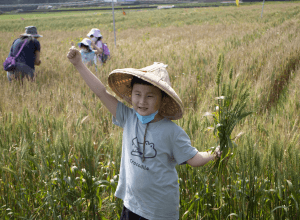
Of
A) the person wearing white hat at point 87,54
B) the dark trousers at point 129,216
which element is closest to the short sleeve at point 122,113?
the dark trousers at point 129,216

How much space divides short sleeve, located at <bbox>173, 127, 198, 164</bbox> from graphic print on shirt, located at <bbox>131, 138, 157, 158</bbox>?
11 centimetres

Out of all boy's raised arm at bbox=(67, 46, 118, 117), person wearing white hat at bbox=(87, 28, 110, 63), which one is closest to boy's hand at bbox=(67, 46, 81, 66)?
boy's raised arm at bbox=(67, 46, 118, 117)

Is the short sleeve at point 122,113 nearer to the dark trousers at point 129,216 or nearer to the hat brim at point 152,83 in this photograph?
the hat brim at point 152,83

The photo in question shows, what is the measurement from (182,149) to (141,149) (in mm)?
209

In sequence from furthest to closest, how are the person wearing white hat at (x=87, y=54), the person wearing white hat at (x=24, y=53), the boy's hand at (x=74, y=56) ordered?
1. the person wearing white hat at (x=87, y=54)
2. the person wearing white hat at (x=24, y=53)
3. the boy's hand at (x=74, y=56)

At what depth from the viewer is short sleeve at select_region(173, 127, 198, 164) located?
114 cm

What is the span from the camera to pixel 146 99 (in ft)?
3.92

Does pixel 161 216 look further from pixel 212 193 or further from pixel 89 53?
pixel 89 53

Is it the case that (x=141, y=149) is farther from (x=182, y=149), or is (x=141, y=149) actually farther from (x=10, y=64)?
(x=10, y=64)

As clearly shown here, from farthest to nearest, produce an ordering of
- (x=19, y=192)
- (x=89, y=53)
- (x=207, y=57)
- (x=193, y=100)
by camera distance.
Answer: (x=207, y=57), (x=89, y=53), (x=193, y=100), (x=19, y=192)

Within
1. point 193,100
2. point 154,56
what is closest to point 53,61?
point 154,56

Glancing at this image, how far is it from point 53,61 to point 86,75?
17.5 ft

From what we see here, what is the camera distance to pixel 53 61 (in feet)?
20.3

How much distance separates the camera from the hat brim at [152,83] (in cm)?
112
